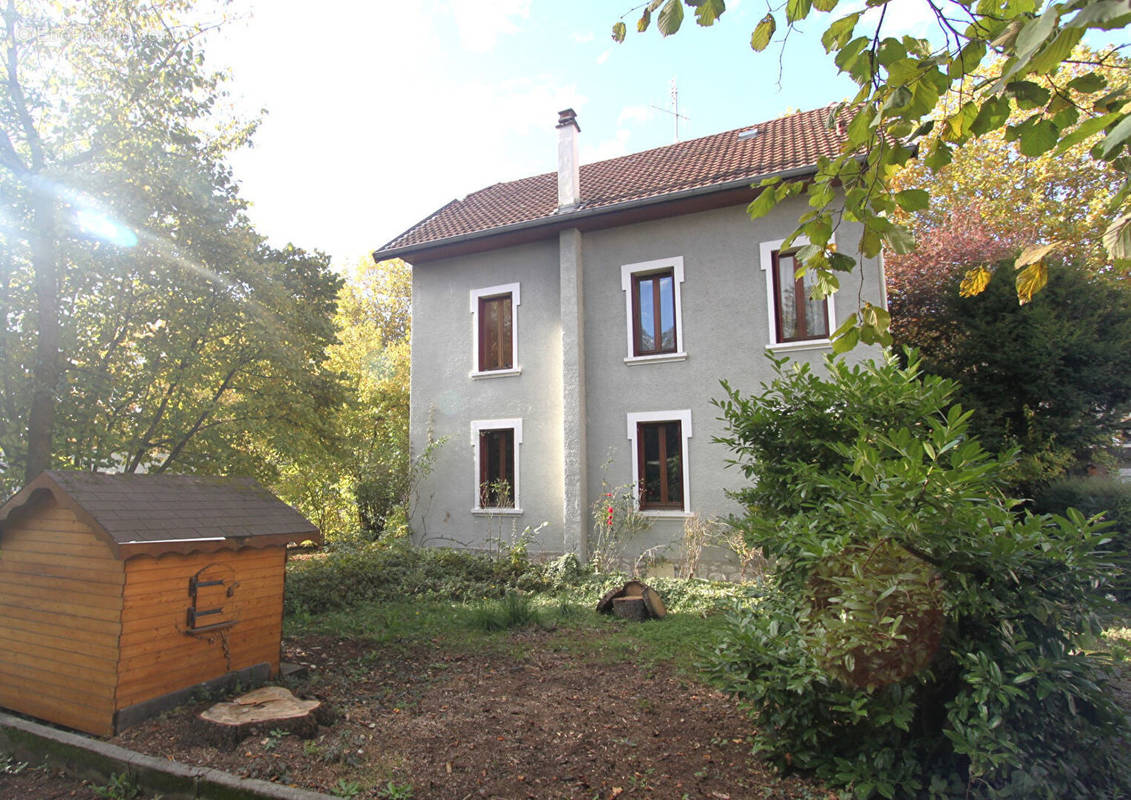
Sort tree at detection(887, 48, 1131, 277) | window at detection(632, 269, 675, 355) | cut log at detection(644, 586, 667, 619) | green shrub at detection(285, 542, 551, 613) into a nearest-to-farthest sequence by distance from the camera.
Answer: cut log at detection(644, 586, 667, 619) < green shrub at detection(285, 542, 551, 613) < window at detection(632, 269, 675, 355) < tree at detection(887, 48, 1131, 277)

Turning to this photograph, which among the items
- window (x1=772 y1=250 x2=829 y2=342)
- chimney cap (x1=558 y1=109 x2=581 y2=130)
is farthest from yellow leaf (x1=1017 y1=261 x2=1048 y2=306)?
chimney cap (x1=558 y1=109 x2=581 y2=130)

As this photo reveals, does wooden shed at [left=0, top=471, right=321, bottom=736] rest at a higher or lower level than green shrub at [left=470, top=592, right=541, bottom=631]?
higher

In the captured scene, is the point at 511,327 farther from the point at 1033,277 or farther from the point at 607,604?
the point at 1033,277

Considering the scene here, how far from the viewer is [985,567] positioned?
3.01 meters

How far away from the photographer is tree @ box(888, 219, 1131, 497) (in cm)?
1155

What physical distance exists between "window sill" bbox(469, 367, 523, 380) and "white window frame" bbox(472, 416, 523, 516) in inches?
36.2

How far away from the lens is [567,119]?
1377 centimetres

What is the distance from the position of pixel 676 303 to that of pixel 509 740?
29.6 feet

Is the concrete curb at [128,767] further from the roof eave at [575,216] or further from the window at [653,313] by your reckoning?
the roof eave at [575,216]

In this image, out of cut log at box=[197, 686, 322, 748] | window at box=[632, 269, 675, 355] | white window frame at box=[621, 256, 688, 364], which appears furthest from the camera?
window at box=[632, 269, 675, 355]

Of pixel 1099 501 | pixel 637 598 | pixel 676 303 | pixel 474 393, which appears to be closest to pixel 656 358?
pixel 676 303

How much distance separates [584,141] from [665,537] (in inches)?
353

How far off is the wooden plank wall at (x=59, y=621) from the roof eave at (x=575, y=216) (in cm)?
954

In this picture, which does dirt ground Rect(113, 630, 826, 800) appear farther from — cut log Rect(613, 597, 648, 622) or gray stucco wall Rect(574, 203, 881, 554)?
gray stucco wall Rect(574, 203, 881, 554)
